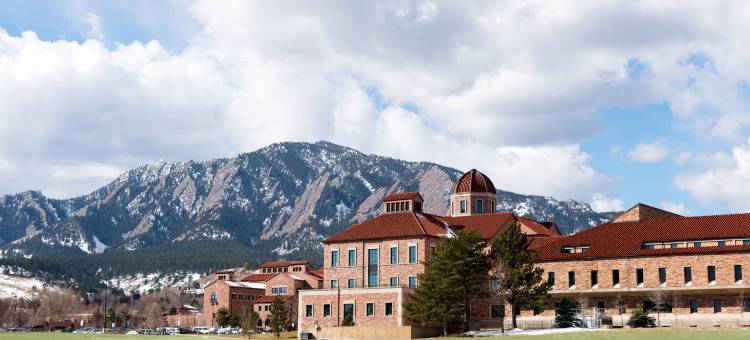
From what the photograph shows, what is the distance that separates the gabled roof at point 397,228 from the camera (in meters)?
107

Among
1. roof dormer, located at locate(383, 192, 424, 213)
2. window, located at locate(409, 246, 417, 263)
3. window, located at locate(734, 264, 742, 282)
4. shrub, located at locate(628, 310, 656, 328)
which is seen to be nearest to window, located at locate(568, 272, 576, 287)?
shrub, located at locate(628, 310, 656, 328)

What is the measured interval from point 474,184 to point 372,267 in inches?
1146

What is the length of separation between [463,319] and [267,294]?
9296 cm

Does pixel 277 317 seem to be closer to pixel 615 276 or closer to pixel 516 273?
pixel 516 273

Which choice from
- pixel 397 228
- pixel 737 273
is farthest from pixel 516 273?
pixel 397 228

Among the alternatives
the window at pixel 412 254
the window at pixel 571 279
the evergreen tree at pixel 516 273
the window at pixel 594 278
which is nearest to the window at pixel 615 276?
the window at pixel 594 278

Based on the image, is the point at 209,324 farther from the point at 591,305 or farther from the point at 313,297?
the point at 591,305

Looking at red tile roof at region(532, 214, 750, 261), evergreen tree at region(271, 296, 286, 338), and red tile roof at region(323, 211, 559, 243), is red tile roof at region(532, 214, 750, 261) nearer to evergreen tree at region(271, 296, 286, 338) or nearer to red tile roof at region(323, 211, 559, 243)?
red tile roof at region(323, 211, 559, 243)

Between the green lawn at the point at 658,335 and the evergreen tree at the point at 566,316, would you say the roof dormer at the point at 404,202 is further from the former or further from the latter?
the green lawn at the point at 658,335

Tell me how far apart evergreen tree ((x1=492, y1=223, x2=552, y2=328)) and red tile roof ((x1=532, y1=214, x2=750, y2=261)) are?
9.58 metres

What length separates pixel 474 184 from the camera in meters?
131

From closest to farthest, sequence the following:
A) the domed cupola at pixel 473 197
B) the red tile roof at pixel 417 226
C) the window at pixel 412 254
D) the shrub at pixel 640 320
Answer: the shrub at pixel 640 320
the window at pixel 412 254
the red tile roof at pixel 417 226
the domed cupola at pixel 473 197

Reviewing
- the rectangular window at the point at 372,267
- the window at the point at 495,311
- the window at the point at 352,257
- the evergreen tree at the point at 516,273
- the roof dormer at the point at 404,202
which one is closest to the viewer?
the evergreen tree at the point at 516,273

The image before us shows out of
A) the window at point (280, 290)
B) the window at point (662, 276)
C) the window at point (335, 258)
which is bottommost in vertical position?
the window at point (280, 290)
